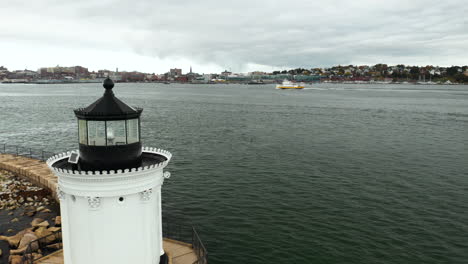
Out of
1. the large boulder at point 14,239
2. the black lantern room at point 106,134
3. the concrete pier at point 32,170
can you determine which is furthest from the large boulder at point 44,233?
the black lantern room at point 106,134

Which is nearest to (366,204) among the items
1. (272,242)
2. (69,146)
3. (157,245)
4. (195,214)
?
(272,242)

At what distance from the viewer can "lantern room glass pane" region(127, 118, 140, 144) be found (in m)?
8.07

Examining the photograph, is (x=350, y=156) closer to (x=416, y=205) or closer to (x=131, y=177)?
(x=416, y=205)

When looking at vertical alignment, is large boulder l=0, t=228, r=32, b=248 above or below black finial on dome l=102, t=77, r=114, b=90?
below

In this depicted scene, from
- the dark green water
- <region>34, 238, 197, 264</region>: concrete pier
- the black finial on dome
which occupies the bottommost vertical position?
the dark green water

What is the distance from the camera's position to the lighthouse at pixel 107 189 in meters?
7.69

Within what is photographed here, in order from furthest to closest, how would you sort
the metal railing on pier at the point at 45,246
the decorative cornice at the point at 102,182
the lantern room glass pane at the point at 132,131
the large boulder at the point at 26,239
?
Answer: the large boulder at the point at 26,239 → the metal railing on pier at the point at 45,246 → the lantern room glass pane at the point at 132,131 → the decorative cornice at the point at 102,182

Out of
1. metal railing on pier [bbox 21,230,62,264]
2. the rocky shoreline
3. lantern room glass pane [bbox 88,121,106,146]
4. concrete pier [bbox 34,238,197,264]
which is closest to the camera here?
lantern room glass pane [bbox 88,121,106,146]

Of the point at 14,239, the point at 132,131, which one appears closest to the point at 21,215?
the point at 14,239

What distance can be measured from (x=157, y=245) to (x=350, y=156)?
91.7 ft

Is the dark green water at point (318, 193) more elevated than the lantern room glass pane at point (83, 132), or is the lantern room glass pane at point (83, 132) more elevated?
the lantern room glass pane at point (83, 132)

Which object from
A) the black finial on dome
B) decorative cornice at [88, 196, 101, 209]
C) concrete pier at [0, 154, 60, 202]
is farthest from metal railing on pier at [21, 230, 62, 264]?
the black finial on dome

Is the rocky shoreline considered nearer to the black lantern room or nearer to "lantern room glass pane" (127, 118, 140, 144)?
the black lantern room

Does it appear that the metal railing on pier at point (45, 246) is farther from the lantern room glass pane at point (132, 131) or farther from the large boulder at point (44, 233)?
the lantern room glass pane at point (132, 131)
